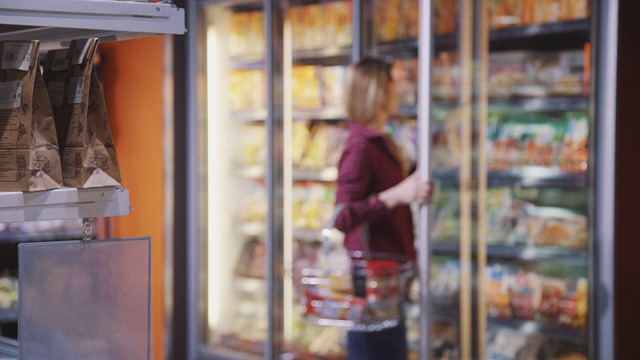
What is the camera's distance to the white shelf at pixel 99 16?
1.41 m

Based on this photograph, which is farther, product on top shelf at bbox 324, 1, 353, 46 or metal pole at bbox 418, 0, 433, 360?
product on top shelf at bbox 324, 1, 353, 46

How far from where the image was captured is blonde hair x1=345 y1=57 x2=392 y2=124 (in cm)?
288

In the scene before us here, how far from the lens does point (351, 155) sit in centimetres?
280

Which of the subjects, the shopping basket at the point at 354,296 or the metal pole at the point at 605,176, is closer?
the shopping basket at the point at 354,296

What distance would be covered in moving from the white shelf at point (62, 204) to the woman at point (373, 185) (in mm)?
1256

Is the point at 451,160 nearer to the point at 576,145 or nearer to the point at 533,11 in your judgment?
the point at 576,145

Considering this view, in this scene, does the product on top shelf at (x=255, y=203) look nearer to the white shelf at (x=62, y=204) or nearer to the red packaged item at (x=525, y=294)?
the red packaged item at (x=525, y=294)

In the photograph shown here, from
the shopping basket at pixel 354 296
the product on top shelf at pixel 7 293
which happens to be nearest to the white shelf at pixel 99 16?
the shopping basket at pixel 354 296

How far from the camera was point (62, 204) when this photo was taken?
1483 millimetres

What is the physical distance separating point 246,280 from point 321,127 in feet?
3.46

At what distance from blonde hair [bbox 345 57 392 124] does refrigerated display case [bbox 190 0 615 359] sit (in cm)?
21

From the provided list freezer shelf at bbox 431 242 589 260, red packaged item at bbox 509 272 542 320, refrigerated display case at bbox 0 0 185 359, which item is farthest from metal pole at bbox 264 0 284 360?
refrigerated display case at bbox 0 0 185 359

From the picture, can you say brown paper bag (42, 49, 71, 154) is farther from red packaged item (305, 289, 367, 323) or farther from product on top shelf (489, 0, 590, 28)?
product on top shelf (489, 0, 590, 28)

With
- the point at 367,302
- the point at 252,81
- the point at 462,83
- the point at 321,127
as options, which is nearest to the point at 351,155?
the point at 367,302
